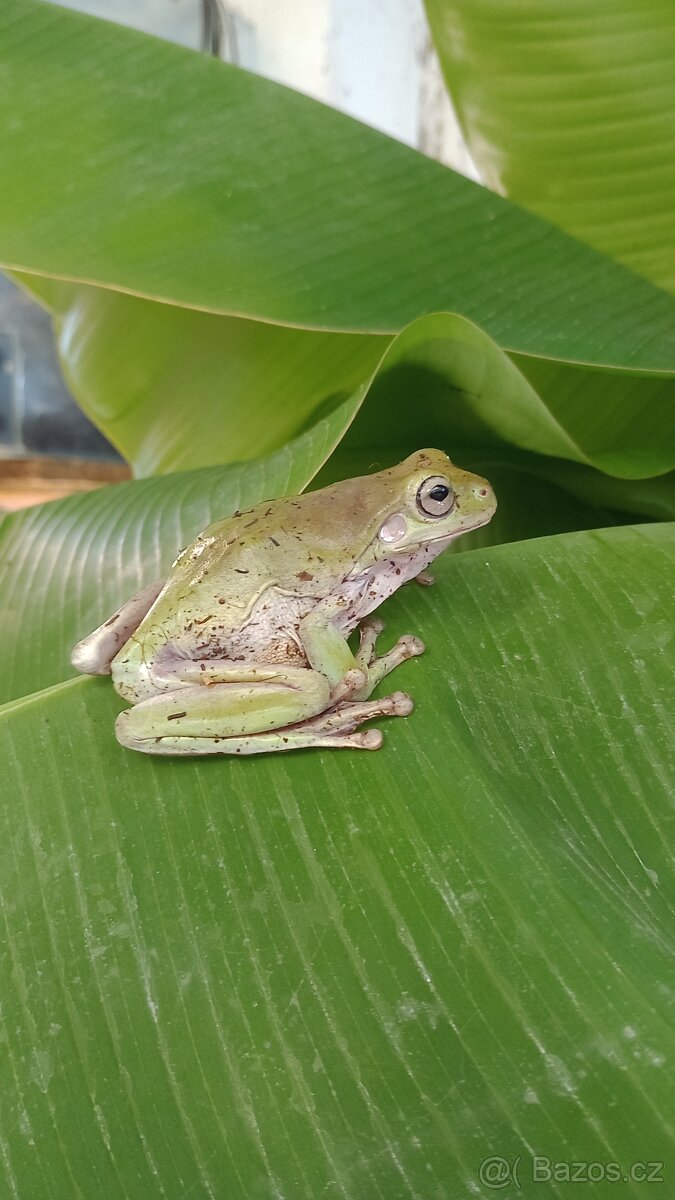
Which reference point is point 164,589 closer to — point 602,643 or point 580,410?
point 602,643

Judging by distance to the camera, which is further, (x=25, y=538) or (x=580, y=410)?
(x=25, y=538)

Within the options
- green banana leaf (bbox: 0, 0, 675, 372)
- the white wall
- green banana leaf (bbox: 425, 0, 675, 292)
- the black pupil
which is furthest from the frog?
the white wall

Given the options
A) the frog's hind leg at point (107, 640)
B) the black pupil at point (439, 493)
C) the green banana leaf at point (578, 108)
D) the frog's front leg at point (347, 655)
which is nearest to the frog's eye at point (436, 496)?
the black pupil at point (439, 493)

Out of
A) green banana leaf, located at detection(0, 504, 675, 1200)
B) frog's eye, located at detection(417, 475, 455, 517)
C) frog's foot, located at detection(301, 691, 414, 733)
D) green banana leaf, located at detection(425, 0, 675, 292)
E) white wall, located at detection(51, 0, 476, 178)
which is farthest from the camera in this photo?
white wall, located at detection(51, 0, 476, 178)

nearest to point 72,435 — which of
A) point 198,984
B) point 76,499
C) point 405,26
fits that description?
point 405,26

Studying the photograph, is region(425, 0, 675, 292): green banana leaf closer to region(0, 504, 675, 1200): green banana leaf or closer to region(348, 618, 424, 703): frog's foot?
region(0, 504, 675, 1200): green banana leaf

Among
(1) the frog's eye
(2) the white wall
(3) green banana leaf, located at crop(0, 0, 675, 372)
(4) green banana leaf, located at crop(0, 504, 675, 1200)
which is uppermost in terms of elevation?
(2) the white wall

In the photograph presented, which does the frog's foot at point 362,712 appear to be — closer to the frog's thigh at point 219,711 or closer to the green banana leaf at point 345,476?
the frog's thigh at point 219,711
